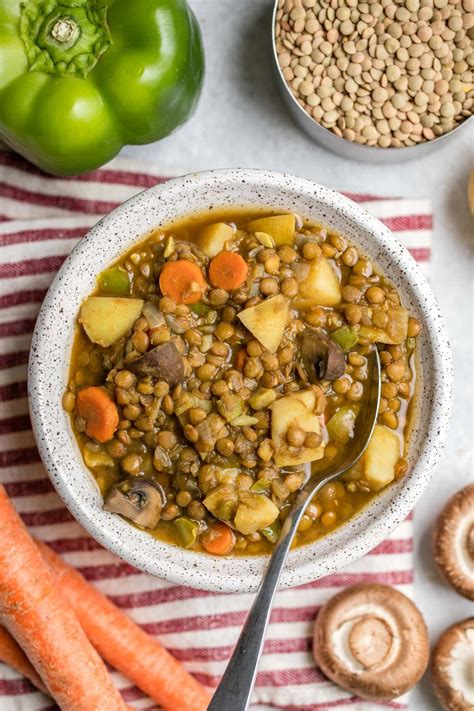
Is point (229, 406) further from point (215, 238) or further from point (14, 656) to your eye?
point (14, 656)

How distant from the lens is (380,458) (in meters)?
3.26

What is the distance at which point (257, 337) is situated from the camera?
3.16 meters

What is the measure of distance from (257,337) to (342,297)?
0.35 m

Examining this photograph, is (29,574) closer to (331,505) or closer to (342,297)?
(331,505)

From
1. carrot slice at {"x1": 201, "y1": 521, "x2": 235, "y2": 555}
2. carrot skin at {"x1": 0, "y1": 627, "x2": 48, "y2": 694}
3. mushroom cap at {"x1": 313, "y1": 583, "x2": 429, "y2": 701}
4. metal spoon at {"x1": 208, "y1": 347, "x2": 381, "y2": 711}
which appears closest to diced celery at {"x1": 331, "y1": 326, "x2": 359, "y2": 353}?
metal spoon at {"x1": 208, "y1": 347, "x2": 381, "y2": 711}

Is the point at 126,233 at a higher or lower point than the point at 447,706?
higher

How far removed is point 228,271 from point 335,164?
92cm

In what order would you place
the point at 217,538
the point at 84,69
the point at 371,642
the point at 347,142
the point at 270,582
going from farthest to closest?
the point at 371,642 < the point at 347,142 < the point at 84,69 < the point at 217,538 < the point at 270,582

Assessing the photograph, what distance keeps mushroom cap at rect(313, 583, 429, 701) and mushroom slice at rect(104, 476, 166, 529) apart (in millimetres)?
961

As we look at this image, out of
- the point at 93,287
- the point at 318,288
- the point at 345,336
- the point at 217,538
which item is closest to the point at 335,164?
the point at 318,288

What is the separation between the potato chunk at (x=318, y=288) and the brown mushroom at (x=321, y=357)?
0.35 feet

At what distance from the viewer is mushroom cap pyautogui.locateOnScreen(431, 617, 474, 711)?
3729 mm

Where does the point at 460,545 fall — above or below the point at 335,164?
below

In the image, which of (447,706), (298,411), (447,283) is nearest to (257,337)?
(298,411)
